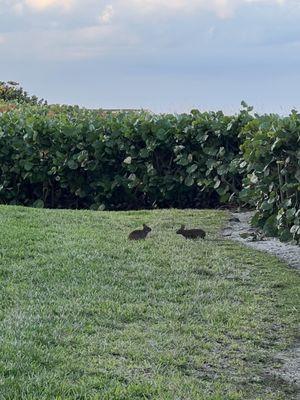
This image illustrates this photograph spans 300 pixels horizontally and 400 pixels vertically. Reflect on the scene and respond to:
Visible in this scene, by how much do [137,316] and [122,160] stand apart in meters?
4.17

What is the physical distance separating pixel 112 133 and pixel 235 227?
1922mm

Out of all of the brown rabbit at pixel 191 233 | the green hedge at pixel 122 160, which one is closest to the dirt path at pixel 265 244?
the brown rabbit at pixel 191 233

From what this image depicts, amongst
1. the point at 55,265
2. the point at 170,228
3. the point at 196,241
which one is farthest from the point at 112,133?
the point at 55,265

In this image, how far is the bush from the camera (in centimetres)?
528

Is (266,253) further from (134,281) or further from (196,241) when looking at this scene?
(134,281)

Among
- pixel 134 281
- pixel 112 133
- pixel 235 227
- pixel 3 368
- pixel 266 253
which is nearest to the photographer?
pixel 3 368

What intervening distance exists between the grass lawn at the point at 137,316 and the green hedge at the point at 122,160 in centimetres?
160

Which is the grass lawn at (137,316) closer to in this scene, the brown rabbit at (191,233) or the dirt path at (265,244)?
the brown rabbit at (191,233)

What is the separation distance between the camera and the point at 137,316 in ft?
12.3

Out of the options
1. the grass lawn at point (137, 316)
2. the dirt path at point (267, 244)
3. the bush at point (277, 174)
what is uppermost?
the bush at point (277, 174)

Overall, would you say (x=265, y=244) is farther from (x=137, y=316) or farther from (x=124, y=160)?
(x=137, y=316)

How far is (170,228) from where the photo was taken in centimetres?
624

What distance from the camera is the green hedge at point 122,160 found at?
7.36 meters

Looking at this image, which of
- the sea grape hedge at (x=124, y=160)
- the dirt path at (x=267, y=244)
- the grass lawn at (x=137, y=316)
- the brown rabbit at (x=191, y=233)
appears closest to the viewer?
the grass lawn at (x=137, y=316)
